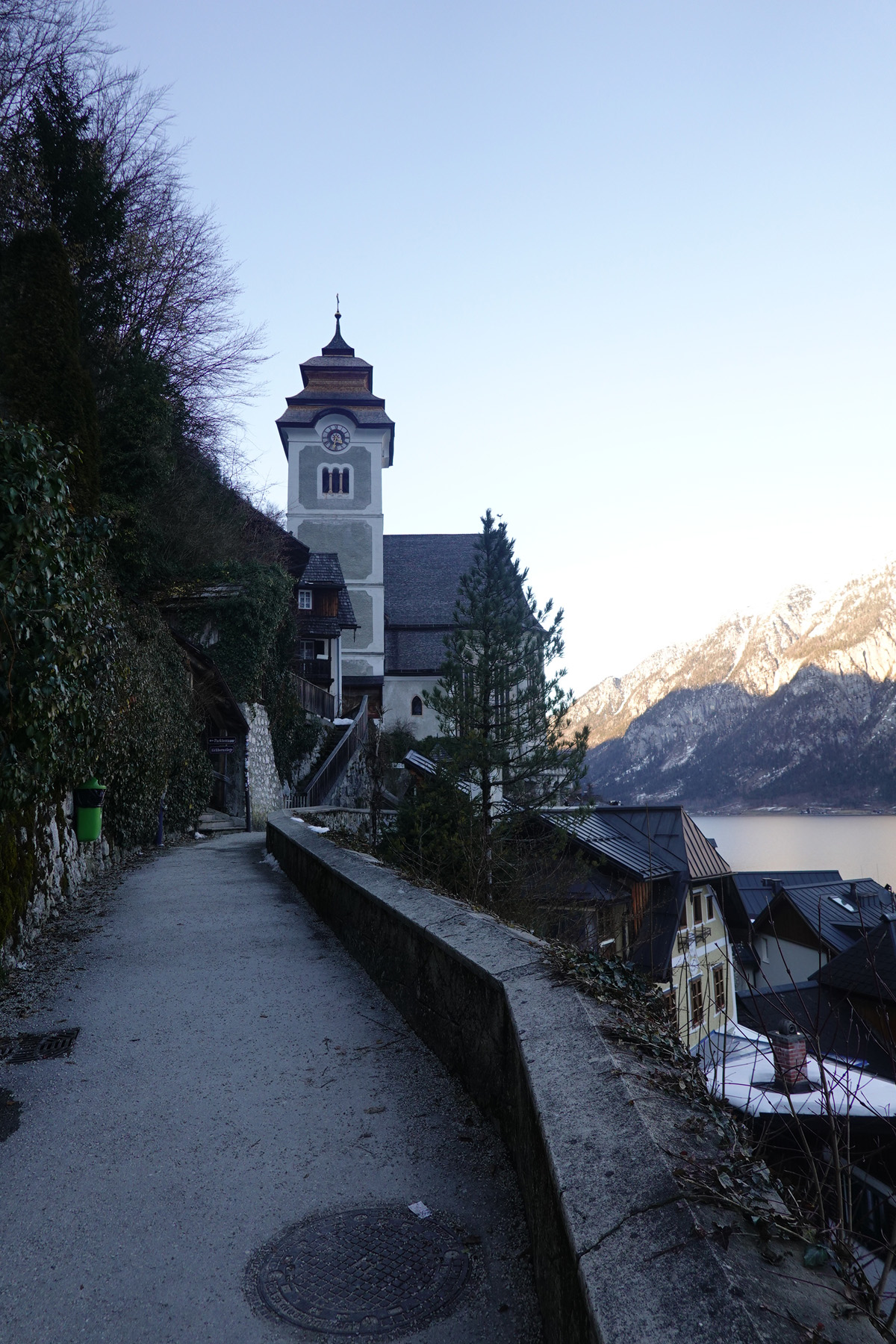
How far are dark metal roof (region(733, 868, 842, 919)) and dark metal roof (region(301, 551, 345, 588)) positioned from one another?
21.2m

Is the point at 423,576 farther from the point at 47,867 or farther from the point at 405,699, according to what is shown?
the point at 47,867

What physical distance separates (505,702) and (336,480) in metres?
26.7

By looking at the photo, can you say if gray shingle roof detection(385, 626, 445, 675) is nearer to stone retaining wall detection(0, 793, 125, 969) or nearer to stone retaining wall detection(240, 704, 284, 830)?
stone retaining wall detection(240, 704, 284, 830)

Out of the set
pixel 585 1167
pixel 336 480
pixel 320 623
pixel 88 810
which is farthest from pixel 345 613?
pixel 585 1167

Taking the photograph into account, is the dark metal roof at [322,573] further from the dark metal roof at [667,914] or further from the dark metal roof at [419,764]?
the dark metal roof at [667,914]

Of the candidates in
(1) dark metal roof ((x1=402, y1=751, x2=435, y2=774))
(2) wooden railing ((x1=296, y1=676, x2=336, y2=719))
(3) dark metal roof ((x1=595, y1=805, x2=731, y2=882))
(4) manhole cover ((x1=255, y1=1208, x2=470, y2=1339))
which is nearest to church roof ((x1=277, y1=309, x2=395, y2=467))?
(2) wooden railing ((x1=296, y1=676, x2=336, y2=719))

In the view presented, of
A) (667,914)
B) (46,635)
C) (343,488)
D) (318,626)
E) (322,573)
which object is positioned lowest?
(667,914)

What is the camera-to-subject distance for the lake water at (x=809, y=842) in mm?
93062

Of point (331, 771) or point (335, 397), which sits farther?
Answer: point (335, 397)

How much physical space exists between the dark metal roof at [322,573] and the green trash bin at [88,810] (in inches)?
1109

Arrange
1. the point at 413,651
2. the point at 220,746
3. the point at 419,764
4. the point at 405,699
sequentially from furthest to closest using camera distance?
the point at 413,651, the point at 405,699, the point at 419,764, the point at 220,746

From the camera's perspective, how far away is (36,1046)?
452cm

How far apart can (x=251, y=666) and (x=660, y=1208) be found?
75.1ft

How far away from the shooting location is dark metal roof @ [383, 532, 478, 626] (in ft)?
177
